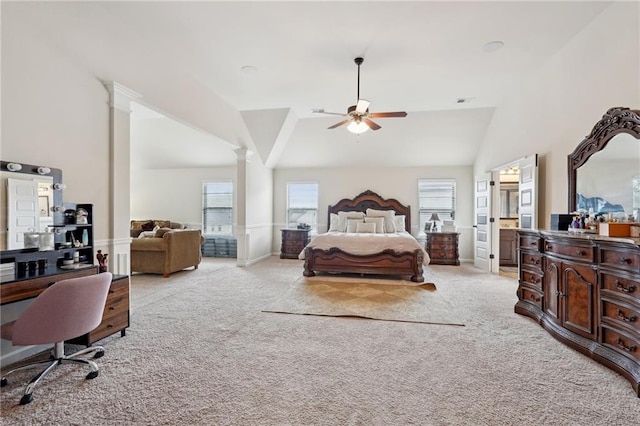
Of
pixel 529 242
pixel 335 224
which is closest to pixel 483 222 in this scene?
pixel 529 242

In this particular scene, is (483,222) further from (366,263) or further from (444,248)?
(366,263)

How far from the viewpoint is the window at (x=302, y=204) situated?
325 inches

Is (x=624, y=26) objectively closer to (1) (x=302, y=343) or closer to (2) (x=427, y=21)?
(2) (x=427, y=21)

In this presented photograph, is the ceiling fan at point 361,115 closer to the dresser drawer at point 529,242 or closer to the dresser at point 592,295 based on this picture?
the dresser drawer at point 529,242

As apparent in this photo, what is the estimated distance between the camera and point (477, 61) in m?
4.09

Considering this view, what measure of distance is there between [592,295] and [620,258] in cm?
43

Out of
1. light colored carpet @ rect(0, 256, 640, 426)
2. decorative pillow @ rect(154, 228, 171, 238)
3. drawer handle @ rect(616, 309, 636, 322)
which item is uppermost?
decorative pillow @ rect(154, 228, 171, 238)

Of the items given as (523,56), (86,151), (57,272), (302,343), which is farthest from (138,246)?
(523,56)

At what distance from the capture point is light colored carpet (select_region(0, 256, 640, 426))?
185 centimetres

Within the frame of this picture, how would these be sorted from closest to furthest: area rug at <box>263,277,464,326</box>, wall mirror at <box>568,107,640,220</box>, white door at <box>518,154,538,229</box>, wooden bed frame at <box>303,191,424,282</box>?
wall mirror at <box>568,107,640,220</box>, area rug at <box>263,277,464,326</box>, white door at <box>518,154,538,229</box>, wooden bed frame at <box>303,191,424,282</box>

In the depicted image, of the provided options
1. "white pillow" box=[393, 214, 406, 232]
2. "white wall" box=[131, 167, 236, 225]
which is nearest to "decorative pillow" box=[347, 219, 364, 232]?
"white pillow" box=[393, 214, 406, 232]

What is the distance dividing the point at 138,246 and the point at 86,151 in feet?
9.57

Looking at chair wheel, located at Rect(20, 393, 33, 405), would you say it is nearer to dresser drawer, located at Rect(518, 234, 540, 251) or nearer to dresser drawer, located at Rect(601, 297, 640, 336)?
dresser drawer, located at Rect(601, 297, 640, 336)

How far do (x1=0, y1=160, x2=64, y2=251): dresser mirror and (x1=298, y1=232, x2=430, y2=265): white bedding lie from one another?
378cm
